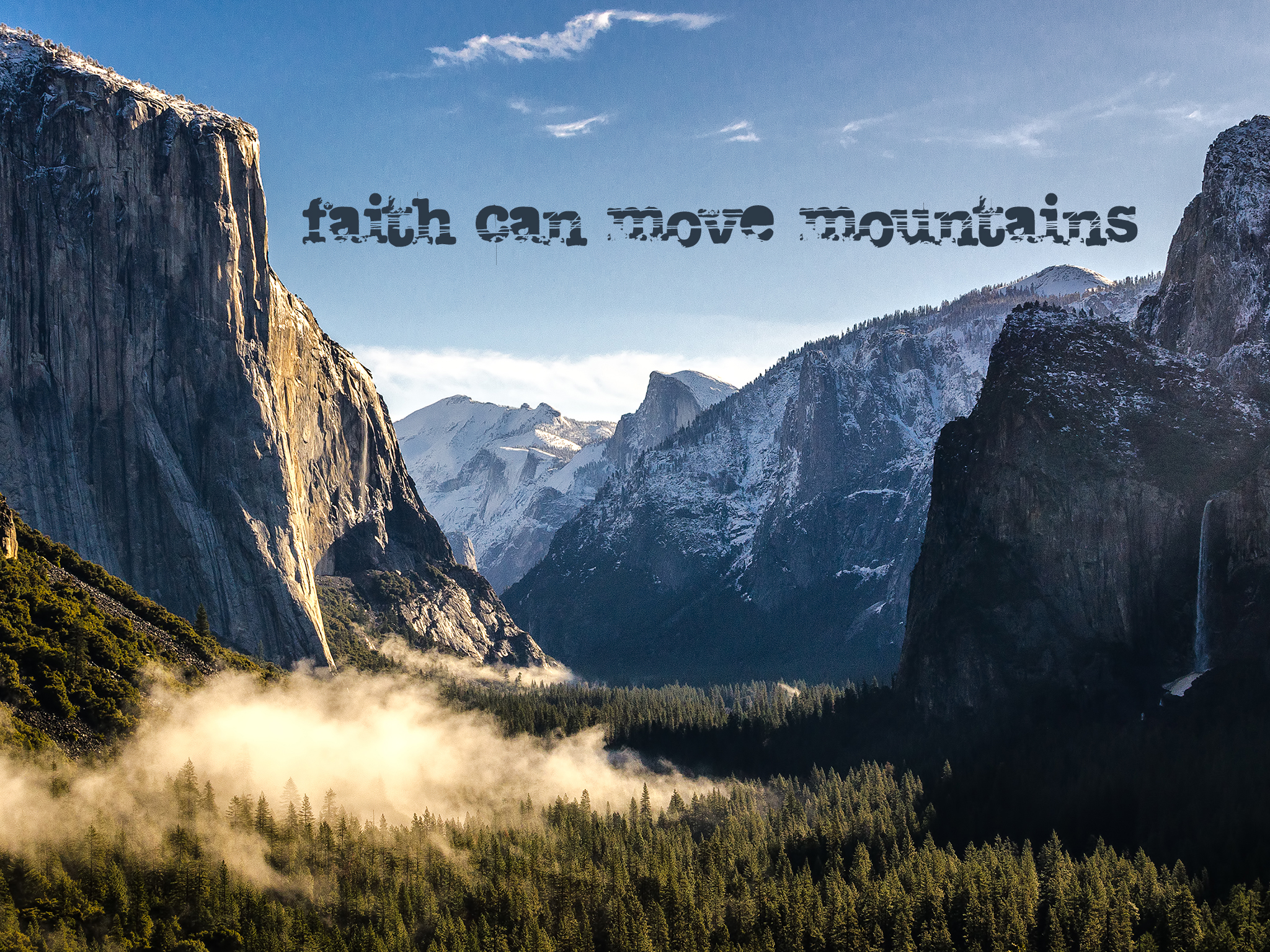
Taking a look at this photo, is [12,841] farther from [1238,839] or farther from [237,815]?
[1238,839]

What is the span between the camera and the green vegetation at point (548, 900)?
154000 mm

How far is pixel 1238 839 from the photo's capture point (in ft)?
620

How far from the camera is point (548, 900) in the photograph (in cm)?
18312

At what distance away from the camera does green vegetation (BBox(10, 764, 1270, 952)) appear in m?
154

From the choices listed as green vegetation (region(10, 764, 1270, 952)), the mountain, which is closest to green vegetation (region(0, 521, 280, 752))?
the mountain

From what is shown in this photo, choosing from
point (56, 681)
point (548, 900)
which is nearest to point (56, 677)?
point (56, 681)

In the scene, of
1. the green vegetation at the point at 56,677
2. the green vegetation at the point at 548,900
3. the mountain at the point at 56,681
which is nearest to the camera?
the green vegetation at the point at 548,900

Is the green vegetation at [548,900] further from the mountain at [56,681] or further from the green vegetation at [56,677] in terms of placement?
the green vegetation at [56,677]

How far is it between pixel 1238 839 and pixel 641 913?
8471 cm

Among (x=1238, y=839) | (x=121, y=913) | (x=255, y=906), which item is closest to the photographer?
(x=121, y=913)

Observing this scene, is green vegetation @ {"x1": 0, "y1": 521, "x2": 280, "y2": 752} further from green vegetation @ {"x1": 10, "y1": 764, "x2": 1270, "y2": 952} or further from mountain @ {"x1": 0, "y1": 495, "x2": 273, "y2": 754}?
green vegetation @ {"x1": 10, "y1": 764, "x2": 1270, "y2": 952}

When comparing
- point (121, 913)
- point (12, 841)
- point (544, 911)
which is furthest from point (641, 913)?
point (12, 841)

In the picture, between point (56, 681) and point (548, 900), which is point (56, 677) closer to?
point (56, 681)

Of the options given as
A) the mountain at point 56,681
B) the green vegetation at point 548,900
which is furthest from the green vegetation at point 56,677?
the green vegetation at point 548,900
